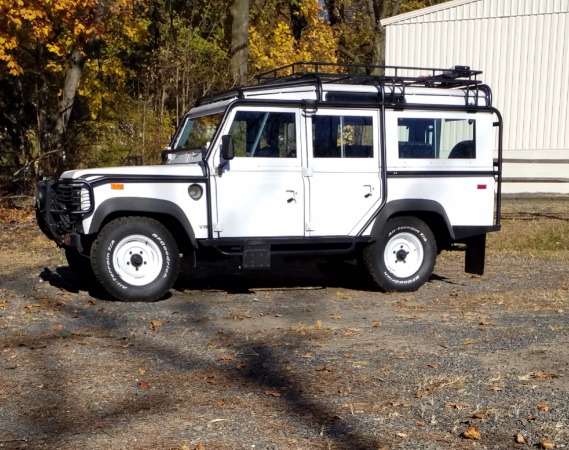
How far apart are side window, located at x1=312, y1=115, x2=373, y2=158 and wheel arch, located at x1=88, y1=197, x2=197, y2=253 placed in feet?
5.51

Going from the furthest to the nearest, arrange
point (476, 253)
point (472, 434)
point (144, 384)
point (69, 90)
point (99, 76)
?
point (99, 76) < point (69, 90) < point (476, 253) < point (144, 384) < point (472, 434)

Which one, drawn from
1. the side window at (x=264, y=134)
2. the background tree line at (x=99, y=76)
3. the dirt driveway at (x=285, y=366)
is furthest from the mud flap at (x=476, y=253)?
the background tree line at (x=99, y=76)

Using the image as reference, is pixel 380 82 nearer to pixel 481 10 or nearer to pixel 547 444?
pixel 547 444

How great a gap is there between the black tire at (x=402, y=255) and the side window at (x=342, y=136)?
3.19 feet

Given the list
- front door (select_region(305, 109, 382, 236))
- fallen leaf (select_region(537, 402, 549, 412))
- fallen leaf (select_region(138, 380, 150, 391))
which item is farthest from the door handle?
fallen leaf (select_region(537, 402, 549, 412))

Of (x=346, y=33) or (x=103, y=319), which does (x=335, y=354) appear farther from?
(x=346, y=33)

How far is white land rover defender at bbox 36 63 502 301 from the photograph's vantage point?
9.53 meters

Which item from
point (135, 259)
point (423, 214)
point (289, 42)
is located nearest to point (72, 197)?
point (135, 259)

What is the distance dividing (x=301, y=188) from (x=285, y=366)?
340cm

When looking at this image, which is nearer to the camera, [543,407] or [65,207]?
[543,407]

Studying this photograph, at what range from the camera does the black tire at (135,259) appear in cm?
947

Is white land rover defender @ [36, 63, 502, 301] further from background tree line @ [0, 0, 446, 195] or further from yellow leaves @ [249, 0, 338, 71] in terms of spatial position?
yellow leaves @ [249, 0, 338, 71]

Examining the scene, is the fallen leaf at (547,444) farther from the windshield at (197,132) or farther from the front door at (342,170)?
the windshield at (197,132)

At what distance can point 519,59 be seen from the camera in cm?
2377
